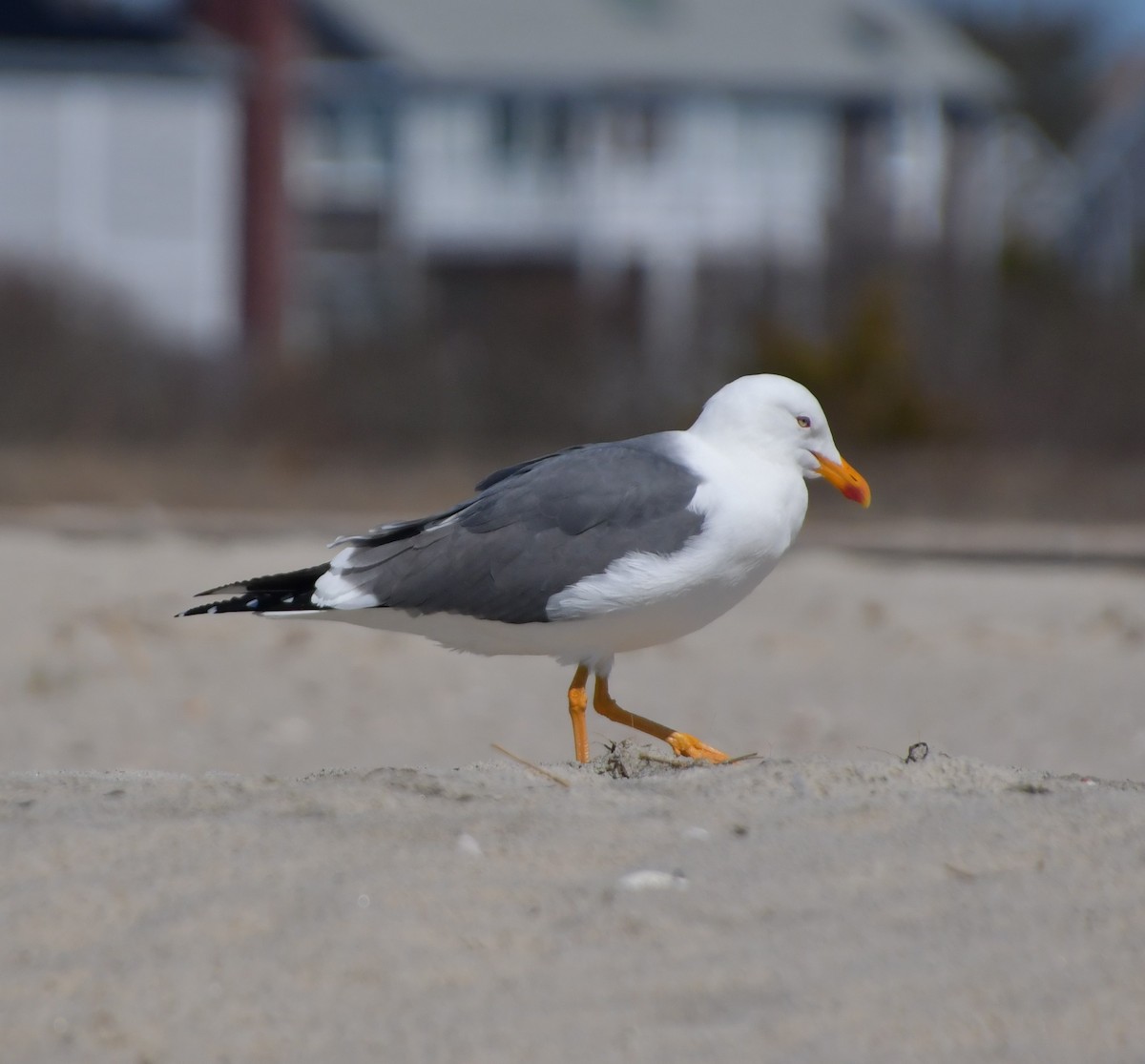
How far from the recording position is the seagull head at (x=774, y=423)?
5.11 meters

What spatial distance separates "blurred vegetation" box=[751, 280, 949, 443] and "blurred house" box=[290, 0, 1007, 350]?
15.2m

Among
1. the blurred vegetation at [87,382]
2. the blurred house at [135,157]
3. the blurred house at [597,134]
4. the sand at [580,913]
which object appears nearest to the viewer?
the sand at [580,913]

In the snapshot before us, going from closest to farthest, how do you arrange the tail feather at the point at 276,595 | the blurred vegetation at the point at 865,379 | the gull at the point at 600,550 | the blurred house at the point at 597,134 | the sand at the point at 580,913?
1. the sand at the point at 580,913
2. the gull at the point at 600,550
3. the tail feather at the point at 276,595
4. the blurred vegetation at the point at 865,379
5. the blurred house at the point at 597,134

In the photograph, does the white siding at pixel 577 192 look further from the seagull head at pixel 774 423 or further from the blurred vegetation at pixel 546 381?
the seagull head at pixel 774 423

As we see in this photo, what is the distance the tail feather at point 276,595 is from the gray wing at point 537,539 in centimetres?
6

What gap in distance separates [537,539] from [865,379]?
14562mm

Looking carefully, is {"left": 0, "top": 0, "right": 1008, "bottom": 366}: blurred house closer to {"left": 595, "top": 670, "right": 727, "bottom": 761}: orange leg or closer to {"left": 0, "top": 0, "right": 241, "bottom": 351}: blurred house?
{"left": 0, "top": 0, "right": 241, "bottom": 351}: blurred house

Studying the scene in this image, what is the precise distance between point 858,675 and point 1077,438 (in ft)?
40.7

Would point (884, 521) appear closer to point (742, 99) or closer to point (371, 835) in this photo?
point (371, 835)

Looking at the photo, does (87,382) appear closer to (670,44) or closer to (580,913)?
(580,913)

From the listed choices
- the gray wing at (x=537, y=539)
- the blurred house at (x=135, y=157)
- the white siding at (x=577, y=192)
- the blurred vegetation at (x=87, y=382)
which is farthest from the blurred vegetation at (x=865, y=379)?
the white siding at (x=577, y=192)

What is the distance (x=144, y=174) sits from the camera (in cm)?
3384

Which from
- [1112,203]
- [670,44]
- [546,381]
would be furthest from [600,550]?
[1112,203]

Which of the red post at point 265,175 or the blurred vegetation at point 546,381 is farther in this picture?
the red post at point 265,175
